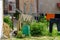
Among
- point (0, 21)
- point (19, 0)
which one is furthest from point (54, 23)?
point (19, 0)

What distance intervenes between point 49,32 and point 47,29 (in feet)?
0.74

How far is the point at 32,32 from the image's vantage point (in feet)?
24.7

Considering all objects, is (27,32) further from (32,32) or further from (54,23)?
(54,23)

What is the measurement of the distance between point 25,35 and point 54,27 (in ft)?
4.07

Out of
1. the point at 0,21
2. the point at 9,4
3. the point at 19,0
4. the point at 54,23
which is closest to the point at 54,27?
the point at 54,23

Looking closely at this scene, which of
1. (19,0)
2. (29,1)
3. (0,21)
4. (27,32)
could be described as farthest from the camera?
(19,0)

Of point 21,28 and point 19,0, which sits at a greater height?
point 19,0

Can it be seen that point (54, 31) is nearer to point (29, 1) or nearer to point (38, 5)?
point (29, 1)

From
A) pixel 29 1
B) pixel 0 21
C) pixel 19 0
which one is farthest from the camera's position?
pixel 19 0

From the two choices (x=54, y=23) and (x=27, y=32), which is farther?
(x=54, y=23)

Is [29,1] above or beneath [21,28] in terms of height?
above

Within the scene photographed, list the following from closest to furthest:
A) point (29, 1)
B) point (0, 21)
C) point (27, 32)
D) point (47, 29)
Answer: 1. point (0, 21)
2. point (27, 32)
3. point (47, 29)
4. point (29, 1)

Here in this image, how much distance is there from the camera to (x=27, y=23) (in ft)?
26.1

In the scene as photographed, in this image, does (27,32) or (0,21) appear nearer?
(0,21)
